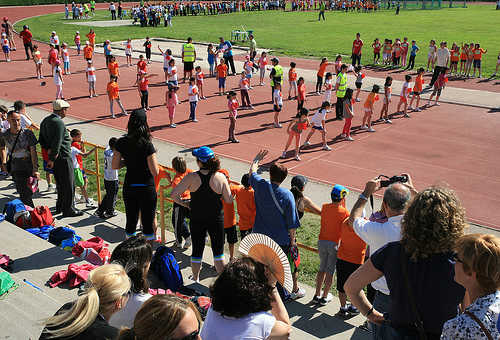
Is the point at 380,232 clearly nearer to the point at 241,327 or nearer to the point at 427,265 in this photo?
the point at 427,265

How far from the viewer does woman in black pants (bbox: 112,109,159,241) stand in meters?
6.31

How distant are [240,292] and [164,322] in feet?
1.77

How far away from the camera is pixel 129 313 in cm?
388

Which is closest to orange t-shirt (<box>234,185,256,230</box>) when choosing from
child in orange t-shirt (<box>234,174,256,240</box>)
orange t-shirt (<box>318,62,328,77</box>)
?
child in orange t-shirt (<box>234,174,256,240</box>)

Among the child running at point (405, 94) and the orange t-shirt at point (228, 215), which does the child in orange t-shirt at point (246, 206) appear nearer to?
the orange t-shirt at point (228, 215)

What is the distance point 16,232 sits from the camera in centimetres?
693

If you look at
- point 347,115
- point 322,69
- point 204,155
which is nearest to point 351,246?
point 204,155

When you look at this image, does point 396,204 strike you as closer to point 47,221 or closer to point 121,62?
point 47,221

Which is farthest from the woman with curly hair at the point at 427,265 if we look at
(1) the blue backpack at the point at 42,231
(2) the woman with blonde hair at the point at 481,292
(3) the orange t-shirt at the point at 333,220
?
(1) the blue backpack at the point at 42,231

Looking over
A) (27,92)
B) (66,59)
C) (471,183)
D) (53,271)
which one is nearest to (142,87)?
(27,92)

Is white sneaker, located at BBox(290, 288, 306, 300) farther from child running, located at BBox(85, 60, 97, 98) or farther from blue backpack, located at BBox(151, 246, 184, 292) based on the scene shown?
child running, located at BBox(85, 60, 97, 98)

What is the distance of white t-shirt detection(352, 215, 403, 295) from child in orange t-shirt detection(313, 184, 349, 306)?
1.75m

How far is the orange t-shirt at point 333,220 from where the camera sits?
6246 mm

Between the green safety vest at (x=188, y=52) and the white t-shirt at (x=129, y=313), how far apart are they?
2040 centimetres
